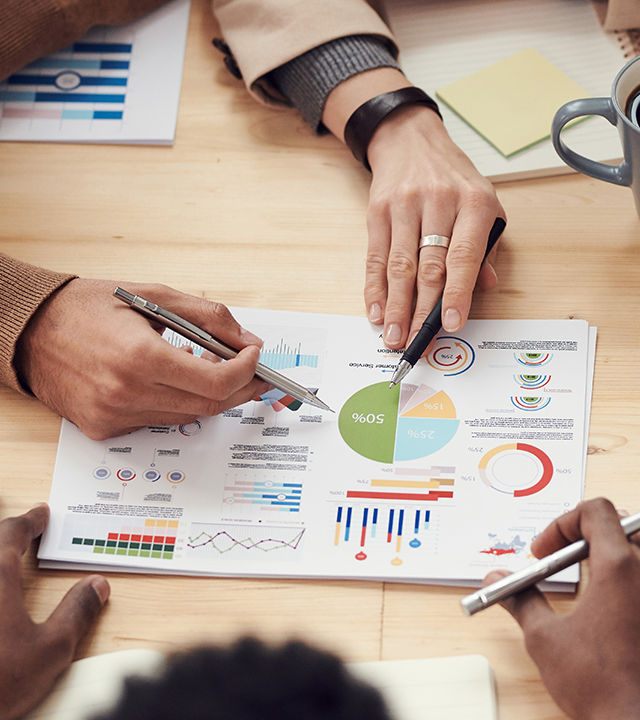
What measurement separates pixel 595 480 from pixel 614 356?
152 millimetres

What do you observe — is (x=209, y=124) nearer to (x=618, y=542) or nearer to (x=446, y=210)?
(x=446, y=210)

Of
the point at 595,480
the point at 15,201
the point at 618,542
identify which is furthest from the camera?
the point at 15,201

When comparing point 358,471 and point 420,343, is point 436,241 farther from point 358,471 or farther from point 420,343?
point 358,471

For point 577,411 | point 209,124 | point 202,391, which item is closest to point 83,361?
point 202,391

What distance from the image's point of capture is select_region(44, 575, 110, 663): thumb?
0.60 m

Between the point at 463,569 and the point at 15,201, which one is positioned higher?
the point at 15,201

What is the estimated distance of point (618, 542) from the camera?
0.56 meters

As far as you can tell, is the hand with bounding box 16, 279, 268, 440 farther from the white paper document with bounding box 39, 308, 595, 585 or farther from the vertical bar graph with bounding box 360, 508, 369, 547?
the vertical bar graph with bounding box 360, 508, 369, 547

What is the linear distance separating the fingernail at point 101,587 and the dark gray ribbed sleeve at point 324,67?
25.1 inches

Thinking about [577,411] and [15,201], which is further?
[15,201]

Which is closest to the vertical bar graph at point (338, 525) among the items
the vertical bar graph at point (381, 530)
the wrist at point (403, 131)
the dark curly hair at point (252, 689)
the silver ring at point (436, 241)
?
the vertical bar graph at point (381, 530)

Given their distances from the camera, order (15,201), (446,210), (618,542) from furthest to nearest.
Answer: (15,201) → (446,210) → (618,542)

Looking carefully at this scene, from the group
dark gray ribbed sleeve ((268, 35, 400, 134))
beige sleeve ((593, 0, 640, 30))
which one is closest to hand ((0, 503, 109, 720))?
dark gray ribbed sleeve ((268, 35, 400, 134))

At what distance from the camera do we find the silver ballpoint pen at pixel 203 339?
72 cm
